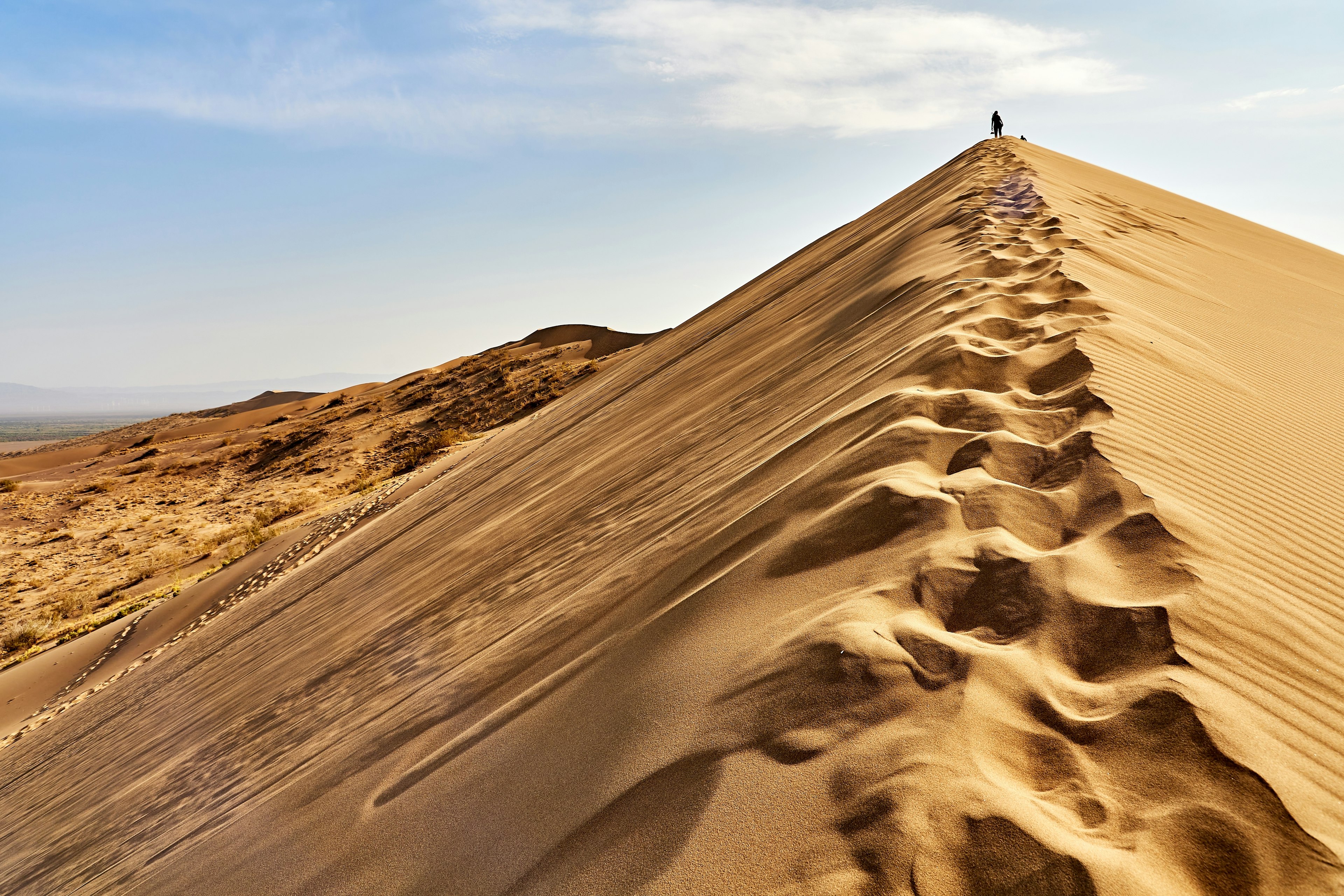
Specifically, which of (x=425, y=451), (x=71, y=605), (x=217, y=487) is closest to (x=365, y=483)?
(x=425, y=451)

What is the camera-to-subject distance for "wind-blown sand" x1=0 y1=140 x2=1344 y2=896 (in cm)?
140

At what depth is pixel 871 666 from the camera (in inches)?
69.6

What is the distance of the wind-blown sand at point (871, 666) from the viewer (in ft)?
4.61

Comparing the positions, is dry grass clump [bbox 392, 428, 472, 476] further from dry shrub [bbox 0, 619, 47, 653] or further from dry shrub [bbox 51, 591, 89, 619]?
dry shrub [bbox 0, 619, 47, 653]

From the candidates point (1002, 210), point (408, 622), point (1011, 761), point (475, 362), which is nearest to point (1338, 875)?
point (1011, 761)

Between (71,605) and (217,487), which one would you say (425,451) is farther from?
(217,487)

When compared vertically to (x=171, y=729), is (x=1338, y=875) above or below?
above

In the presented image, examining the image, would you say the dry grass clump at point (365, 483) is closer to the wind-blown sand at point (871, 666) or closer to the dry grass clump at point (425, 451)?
the dry grass clump at point (425, 451)

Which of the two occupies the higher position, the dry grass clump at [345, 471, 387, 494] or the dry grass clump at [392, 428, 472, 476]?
the dry grass clump at [392, 428, 472, 476]

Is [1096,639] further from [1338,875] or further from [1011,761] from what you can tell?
[1338,875]

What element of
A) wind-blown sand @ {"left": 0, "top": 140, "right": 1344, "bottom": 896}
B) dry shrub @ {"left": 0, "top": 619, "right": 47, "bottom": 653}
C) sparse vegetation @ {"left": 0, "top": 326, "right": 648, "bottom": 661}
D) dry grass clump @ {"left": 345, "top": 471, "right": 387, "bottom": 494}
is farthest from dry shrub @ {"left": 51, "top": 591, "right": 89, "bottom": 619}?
wind-blown sand @ {"left": 0, "top": 140, "right": 1344, "bottom": 896}

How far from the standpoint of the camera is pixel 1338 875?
1.19 m

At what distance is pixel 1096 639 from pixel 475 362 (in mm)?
28387

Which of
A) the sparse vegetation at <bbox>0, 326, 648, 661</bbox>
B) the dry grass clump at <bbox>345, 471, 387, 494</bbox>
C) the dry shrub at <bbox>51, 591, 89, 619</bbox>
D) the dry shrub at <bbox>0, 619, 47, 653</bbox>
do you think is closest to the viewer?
the dry shrub at <bbox>0, 619, 47, 653</bbox>
